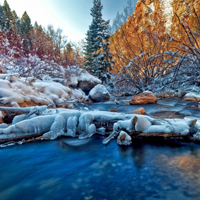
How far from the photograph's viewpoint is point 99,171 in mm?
1511

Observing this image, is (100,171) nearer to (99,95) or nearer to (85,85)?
(99,95)

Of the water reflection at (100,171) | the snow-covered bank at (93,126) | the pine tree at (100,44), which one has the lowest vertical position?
the water reflection at (100,171)

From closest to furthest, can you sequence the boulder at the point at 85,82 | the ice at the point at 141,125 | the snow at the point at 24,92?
the ice at the point at 141,125, the snow at the point at 24,92, the boulder at the point at 85,82

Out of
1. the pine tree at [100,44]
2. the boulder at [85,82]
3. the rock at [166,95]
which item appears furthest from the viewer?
the pine tree at [100,44]

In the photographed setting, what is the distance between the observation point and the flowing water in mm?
1203

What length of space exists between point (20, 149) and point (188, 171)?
6.98ft

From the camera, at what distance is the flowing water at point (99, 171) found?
1203mm

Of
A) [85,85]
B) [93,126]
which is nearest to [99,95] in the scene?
[85,85]

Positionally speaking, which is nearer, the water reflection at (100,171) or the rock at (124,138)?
the water reflection at (100,171)

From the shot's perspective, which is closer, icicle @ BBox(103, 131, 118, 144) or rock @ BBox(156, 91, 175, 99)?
icicle @ BBox(103, 131, 118, 144)

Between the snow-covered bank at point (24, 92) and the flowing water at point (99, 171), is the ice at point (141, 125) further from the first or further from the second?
the snow-covered bank at point (24, 92)

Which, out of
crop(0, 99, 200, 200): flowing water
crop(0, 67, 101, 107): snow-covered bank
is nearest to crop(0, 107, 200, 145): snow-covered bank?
crop(0, 99, 200, 200): flowing water

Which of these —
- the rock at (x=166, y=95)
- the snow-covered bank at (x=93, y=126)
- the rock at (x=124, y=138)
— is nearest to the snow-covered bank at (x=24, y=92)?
the snow-covered bank at (x=93, y=126)

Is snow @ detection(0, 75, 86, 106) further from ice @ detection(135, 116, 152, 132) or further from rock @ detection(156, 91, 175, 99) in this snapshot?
rock @ detection(156, 91, 175, 99)
